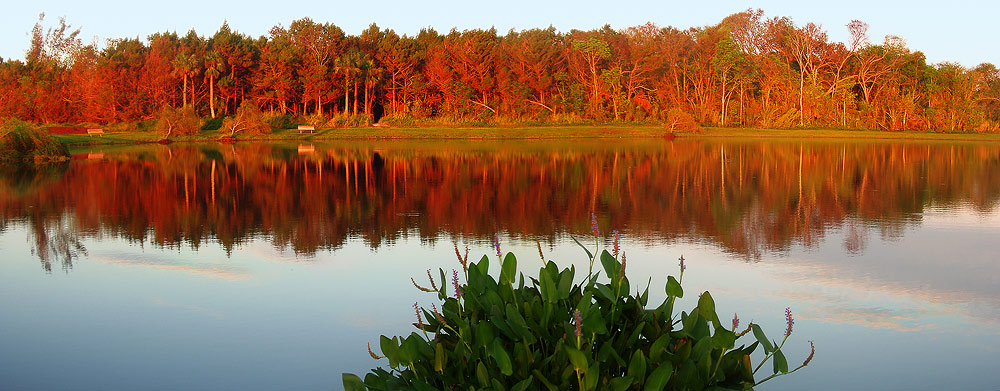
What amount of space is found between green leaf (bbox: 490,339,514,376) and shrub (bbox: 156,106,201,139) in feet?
157

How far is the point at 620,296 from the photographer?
541 cm

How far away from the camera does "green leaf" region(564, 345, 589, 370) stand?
4.61 meters

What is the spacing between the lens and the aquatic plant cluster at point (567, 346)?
484 cm

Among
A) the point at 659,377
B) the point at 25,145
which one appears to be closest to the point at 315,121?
the point at 25,145

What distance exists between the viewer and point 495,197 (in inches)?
755

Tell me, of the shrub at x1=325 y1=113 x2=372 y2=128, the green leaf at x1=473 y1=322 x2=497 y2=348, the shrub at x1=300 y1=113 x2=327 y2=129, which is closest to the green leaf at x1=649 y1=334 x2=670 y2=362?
the green leaf at x1=473 y1=322 x2=497 y2=348

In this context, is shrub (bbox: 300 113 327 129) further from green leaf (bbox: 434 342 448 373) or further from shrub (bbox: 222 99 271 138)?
green leaf (bbox: 434 342 448 373)

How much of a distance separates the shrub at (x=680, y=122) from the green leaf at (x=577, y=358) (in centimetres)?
5306

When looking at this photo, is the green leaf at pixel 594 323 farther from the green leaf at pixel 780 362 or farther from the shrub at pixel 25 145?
the shrub at pixel 25 145

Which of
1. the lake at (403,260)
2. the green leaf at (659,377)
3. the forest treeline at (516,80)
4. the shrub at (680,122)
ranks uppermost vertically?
the forest treeline at (516,80)

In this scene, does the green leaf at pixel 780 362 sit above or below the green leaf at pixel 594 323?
below

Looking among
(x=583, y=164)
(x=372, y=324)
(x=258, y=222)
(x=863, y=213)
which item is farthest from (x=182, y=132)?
(x=372, y=324)

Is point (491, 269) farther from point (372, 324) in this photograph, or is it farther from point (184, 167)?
point (184, 167)

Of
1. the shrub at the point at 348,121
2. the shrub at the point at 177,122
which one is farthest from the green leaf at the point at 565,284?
the shrub at the point at 348,121
